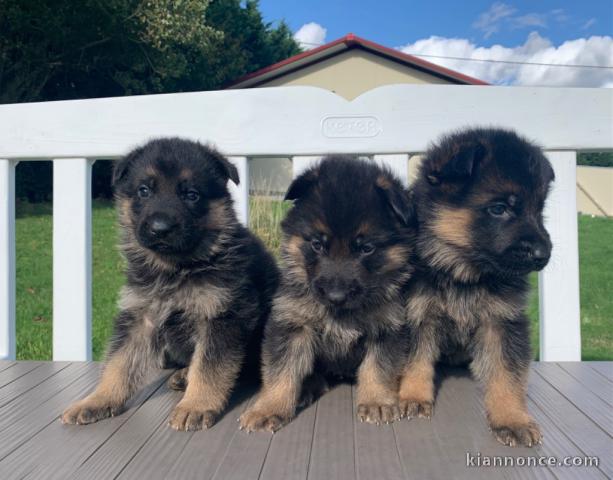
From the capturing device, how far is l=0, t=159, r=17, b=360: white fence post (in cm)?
319

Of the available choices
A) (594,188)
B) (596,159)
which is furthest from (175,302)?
(594,188)

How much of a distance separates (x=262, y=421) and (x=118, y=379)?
2.40 ft

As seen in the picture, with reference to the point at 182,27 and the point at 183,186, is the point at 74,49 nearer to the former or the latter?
the point at 182,27

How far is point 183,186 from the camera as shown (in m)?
2.47

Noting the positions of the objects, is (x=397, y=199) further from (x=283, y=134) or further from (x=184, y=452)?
(x=184, y=452)

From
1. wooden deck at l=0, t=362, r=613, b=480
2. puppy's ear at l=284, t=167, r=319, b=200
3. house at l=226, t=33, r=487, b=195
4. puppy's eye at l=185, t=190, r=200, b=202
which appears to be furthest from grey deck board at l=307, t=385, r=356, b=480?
house at l=226, t=33, r=487, b=195

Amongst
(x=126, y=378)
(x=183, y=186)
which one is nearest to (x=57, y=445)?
(x=126, y=378)

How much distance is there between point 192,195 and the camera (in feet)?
8.18

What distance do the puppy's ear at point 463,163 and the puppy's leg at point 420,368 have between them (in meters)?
0.70

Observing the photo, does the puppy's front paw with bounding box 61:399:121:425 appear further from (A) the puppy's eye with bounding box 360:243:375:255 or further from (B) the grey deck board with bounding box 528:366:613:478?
(B) the grey deck board with bounding box 528:366:613:478

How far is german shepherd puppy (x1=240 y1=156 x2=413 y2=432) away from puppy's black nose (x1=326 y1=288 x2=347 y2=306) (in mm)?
61

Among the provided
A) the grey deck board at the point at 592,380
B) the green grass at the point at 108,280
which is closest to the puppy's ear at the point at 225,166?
the grey deck board at the point at 592,380

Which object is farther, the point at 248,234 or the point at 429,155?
the point at 248,234

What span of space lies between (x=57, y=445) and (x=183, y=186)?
121cm
